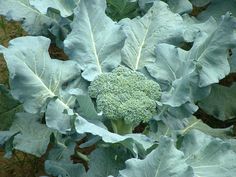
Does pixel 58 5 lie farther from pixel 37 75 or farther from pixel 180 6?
pixel 180 6

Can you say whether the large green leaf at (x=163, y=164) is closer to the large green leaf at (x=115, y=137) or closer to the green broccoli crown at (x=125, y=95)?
the large green leaf at (x=115, y=137)

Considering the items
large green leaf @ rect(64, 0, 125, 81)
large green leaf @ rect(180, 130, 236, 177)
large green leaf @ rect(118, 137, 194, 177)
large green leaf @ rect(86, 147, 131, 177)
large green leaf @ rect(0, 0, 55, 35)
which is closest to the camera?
large green leaf @ rect(118, 137, 194, 177)

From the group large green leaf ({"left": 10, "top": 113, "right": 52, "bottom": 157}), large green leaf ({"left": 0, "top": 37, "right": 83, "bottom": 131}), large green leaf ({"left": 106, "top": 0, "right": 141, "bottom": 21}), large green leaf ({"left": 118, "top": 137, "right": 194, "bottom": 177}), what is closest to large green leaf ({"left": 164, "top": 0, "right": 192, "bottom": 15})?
large green leaf ({"left": 106, "top": 0, "right": 141, "bottom": 21})

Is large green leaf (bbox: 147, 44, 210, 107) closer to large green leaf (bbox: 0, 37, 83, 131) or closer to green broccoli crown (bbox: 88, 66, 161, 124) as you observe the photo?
green broccoli crown (bbox: 88, 66, 161, 124)

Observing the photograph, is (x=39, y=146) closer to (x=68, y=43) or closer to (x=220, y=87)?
(x=68, y=43)

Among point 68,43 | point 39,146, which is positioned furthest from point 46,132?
point 68,43

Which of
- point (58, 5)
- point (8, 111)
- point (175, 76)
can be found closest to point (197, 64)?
point (175, 76)

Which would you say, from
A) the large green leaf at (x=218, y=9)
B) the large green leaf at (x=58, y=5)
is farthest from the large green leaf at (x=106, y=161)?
the large green leaf at (x=218, y=9)
